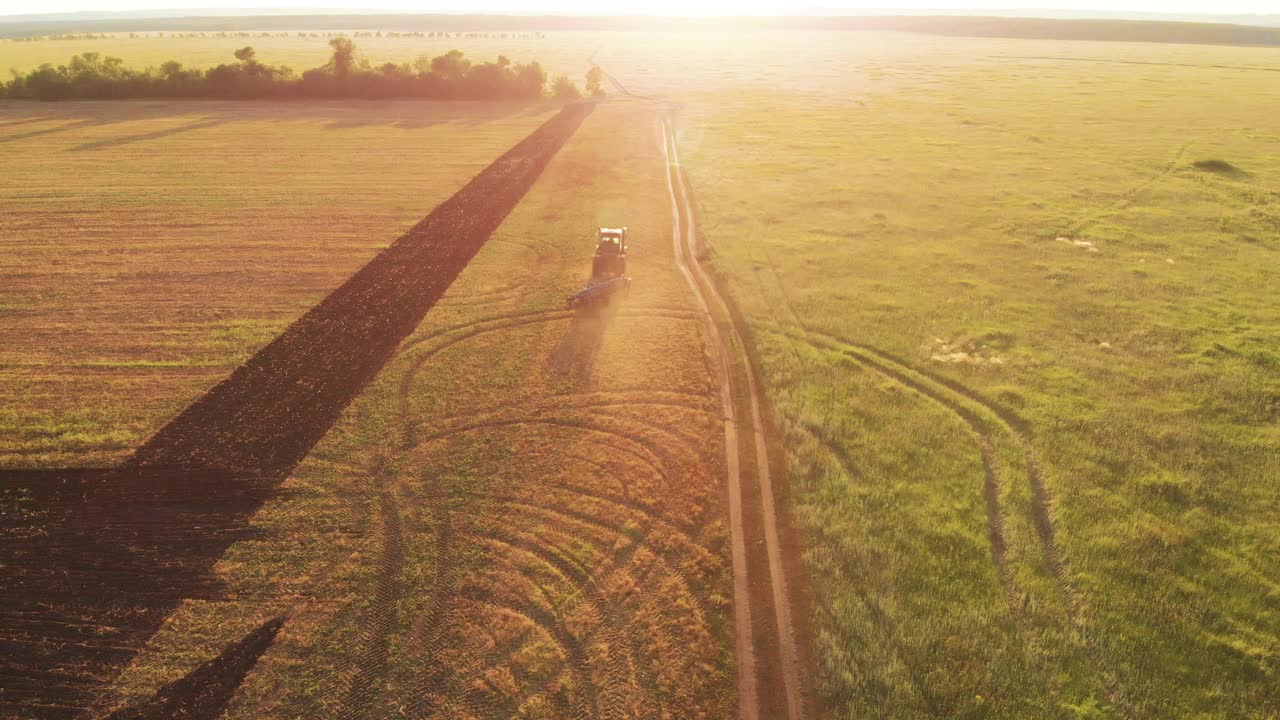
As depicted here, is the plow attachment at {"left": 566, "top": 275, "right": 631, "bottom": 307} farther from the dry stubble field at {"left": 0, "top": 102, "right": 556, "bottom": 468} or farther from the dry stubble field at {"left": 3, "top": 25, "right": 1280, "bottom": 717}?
the dry stubble field at {"left": 0, "top": 102, "right": 556, "bottom": 468}

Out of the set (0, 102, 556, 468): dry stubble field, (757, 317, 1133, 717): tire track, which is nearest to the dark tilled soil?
(0, 102, 556, 468): dry stubble field

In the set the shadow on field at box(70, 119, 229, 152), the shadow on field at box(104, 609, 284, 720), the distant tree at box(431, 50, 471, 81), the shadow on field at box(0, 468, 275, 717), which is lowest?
the shadow on field at box(104, 609, 284, 720)

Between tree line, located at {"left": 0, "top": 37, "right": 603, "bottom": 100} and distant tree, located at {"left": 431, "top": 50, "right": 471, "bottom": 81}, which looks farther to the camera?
distant tree, located at {"left": 431, "top": 50, "right": 471, "bottom": 81}

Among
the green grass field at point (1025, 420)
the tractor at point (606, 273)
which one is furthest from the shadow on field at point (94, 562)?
the green grass field at point (1025, 420)

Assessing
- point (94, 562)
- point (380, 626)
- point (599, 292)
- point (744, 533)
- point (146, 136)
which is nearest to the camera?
point (380, 626)

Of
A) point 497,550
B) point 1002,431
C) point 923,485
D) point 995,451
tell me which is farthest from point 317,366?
point 1002,431

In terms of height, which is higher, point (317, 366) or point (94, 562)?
point (317, 366)

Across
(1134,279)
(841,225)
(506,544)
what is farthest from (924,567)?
(841,225)

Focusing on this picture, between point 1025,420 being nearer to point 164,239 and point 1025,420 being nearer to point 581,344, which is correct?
point 581,344
